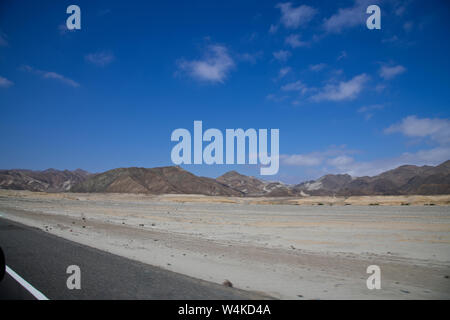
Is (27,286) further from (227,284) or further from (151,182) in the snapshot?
(151,182)

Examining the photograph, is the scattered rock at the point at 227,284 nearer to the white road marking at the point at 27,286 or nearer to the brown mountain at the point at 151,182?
the white road marking at the point at 27,286

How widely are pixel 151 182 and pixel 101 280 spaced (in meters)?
160

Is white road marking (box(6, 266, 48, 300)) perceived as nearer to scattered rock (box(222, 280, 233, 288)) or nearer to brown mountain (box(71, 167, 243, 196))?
scattered rock (box(222, 280, 233, 288))

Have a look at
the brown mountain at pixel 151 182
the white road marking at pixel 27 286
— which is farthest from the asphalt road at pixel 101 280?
the brown mountain at pixel 151 182

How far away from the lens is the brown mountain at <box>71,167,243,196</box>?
153500mm

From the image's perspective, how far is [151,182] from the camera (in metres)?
164

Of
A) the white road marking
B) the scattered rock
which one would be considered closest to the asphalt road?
the white road marking

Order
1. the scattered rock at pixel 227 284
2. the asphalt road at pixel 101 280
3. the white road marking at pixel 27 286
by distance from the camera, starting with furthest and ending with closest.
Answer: the scattered rock at pixel 227 284
the asphalt road at pixel 101 280
the white road marking at pixel 27 286

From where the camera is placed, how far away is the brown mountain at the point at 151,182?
154m

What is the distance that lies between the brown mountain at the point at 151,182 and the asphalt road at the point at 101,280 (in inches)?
5500

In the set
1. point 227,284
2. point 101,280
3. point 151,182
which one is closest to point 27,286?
point 101,280

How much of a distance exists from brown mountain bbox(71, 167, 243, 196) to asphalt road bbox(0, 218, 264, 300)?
13970 cm

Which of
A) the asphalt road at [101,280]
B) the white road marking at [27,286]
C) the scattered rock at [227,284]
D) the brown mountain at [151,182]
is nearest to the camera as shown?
the white road marking at [27,286]
